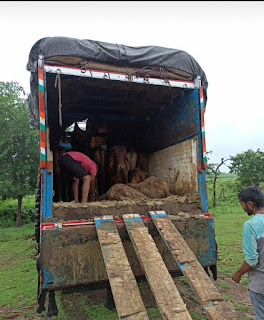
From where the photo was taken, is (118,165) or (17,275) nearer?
(17,275)

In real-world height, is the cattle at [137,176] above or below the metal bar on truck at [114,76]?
below

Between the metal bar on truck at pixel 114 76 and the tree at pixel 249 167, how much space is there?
710 inches

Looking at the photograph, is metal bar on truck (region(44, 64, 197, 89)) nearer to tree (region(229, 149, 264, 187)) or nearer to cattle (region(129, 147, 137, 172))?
cattle (region(129, 147, 137, 172))

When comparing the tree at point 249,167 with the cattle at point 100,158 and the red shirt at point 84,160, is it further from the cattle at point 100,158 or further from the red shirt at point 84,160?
the red shirt at point 84,160

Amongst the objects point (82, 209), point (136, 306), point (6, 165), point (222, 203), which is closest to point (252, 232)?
point (136, 306)

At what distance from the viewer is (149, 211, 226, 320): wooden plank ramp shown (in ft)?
7.49

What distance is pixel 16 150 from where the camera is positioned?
13117 millimetres

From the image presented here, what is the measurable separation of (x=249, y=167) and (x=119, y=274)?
19.9 m

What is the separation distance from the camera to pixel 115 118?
20.3 feet

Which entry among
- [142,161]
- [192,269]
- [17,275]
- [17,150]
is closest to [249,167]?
[17,150]

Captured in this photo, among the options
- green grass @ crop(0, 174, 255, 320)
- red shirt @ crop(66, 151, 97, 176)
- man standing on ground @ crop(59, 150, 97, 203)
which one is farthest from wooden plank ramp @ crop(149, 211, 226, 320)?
red shirt @ crop(66, 151, 97, 176)

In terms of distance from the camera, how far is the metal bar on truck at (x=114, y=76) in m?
3.23

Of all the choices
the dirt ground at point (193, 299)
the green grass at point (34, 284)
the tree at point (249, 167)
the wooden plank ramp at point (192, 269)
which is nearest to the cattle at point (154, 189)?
the wooden plank ramp at point (192, 269)

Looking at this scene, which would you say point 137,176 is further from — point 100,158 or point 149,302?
point 149,302
